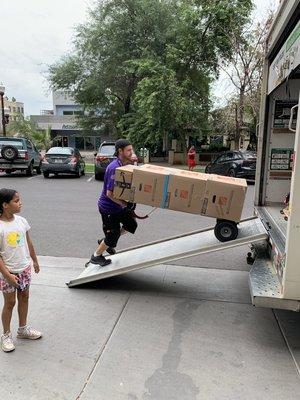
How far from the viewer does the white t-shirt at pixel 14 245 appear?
10.1 ft

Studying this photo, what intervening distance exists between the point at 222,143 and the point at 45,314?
1073 inches

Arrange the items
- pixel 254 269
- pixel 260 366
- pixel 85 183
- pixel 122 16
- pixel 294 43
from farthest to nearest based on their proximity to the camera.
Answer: pixel 122 16
pixel 85 183
pixel 254 269
pixel 294 43
pixel 260 366

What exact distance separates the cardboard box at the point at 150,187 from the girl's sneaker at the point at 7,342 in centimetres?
193

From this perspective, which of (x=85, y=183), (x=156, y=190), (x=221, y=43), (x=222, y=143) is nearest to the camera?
(x=156, y=190)

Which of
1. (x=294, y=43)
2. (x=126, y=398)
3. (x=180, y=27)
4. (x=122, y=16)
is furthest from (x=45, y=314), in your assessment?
(x=122, y=16)

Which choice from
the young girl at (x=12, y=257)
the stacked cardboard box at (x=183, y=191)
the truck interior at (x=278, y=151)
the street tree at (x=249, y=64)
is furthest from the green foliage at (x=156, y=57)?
the young girl at (x=12, y=257)

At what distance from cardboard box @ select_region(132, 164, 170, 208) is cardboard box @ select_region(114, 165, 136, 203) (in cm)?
5

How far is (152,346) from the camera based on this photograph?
3.42 metres

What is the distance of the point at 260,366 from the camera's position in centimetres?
316

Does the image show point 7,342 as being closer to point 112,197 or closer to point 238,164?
point 112,197

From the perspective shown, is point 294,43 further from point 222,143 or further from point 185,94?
point 222,143

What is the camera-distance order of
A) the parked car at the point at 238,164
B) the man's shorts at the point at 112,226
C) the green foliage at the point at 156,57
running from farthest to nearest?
the green foliage at the point at 156,57, the parked car at the point at 238,164, the man's shorts at the point at 112,226

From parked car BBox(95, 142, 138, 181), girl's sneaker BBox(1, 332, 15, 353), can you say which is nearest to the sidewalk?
girl's sneaker BBox(1, 332, 15, 353)

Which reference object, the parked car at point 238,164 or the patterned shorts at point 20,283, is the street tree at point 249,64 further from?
the patterned shorts at point 20,283
